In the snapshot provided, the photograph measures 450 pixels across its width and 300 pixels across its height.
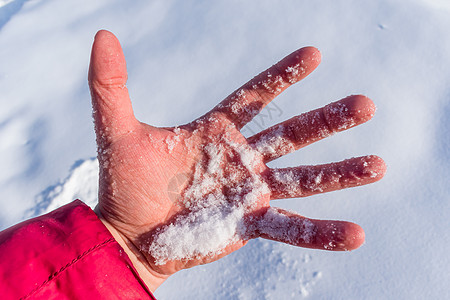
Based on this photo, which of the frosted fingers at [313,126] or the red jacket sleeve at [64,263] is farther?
the frosted fingers at [313,126]

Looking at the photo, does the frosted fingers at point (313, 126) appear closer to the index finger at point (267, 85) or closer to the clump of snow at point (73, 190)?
the index finger at point (267, 85)

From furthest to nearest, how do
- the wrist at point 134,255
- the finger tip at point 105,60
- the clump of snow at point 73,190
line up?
the clump of snow at point 73,190, the wrist at point 134,255, the finger tip at point 105,60

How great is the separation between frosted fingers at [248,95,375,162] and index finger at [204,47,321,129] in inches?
4.5

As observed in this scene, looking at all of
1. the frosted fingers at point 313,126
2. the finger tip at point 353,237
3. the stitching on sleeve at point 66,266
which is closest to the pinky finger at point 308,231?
the finger tip at point 353,237

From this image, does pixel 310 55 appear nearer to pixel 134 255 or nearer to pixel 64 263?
pixel 134 255

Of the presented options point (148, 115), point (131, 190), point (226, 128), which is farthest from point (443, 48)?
point (131, 190)

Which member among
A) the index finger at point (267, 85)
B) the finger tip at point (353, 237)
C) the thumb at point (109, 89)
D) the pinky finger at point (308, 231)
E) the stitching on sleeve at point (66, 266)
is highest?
the thumb at point (109, 89)

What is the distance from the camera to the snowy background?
1.52m

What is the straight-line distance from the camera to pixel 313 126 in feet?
4.30

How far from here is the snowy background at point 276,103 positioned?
1523 millimetres

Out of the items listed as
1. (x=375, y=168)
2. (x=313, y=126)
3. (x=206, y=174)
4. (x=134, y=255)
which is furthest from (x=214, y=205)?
(x=375, y=168)

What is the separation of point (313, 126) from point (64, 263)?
996 millimetres

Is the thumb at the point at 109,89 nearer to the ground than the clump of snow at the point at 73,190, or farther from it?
farther from it

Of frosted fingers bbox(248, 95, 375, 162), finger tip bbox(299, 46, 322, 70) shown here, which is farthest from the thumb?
finger tip bbox(299, 46, 322, 70)
